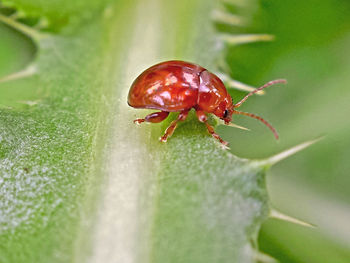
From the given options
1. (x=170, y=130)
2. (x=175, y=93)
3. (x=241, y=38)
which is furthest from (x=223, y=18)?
(x=170, y=130)

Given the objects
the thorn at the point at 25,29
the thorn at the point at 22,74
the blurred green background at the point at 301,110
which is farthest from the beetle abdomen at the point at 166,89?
the thorn at the point at 25,29

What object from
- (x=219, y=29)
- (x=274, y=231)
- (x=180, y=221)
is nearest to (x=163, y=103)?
(x=180, y=221)

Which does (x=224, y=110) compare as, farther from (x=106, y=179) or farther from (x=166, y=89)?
(x=106, y=179)

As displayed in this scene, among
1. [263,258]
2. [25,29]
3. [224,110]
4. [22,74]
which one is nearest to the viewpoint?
[263,258]

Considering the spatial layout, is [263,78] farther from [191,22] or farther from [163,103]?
[163,103]

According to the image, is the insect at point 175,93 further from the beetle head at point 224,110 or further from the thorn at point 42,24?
the thorn at point 42,24
